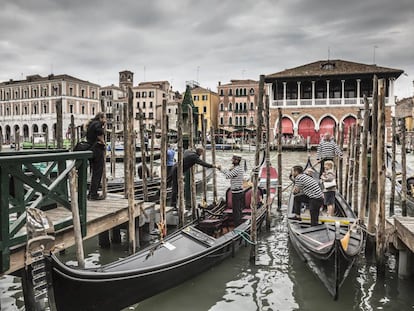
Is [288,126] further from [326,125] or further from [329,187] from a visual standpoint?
[329,187]

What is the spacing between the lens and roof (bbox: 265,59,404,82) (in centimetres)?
2598

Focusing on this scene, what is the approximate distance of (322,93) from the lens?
2814 centimetres

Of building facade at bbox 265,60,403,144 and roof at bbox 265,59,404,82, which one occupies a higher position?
roof at bbox 265,59,404,82

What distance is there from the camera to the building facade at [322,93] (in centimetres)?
2639

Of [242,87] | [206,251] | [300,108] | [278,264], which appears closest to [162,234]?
[206,251]

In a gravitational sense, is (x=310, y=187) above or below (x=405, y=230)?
above

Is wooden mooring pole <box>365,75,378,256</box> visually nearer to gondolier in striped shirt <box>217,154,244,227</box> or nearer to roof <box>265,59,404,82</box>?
gondolier in striped shirt <box>217,154,244,227</box>

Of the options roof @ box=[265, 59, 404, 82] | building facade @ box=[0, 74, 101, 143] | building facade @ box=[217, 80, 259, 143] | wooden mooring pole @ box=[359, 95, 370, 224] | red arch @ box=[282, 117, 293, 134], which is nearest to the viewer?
wooden mooring pole @ box=[359, 95, 370, 224]

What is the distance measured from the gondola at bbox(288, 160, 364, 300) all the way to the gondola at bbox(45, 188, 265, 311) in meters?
0.80

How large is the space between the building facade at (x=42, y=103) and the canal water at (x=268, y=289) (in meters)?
37.0

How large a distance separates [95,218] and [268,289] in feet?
6.77

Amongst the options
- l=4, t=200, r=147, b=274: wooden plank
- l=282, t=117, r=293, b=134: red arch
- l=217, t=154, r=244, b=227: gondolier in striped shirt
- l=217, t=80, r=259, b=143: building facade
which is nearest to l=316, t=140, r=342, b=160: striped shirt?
l=217, t=154, r=244, b=227: gondolier in striped shirt

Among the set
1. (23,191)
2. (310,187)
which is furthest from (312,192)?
(23,191)

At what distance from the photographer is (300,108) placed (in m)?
27.7
